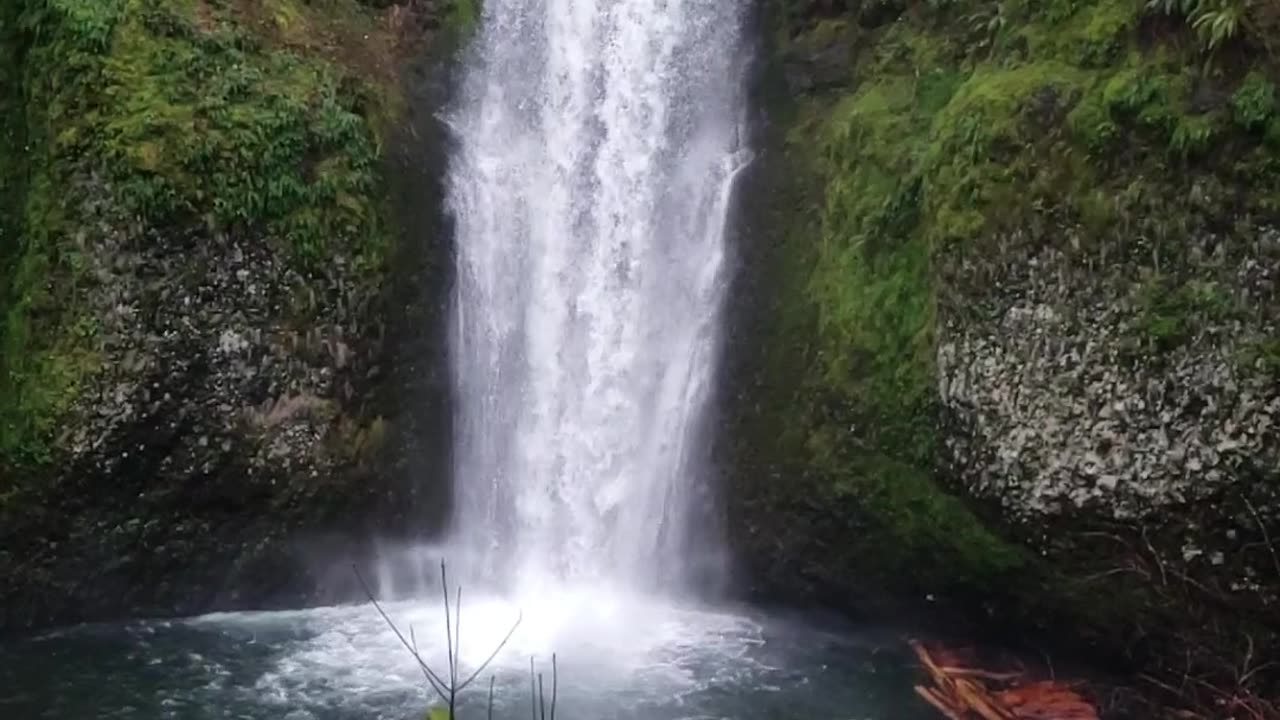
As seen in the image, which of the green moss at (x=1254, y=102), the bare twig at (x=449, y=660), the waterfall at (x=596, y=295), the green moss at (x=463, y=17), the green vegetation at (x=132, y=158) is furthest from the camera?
the green moss at (x=463, y=17)

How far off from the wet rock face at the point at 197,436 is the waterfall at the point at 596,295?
1.14 meters

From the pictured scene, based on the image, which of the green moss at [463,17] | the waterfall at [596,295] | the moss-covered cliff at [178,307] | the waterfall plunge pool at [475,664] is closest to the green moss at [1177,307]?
the waterfall plunge pool at [475,664]

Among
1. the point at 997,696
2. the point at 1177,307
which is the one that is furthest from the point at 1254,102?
the point at 997,696

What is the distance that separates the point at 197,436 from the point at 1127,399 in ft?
23.0

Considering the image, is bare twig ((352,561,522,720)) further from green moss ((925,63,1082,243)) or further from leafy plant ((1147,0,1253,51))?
leafy plant ((1147,0,1253,51))

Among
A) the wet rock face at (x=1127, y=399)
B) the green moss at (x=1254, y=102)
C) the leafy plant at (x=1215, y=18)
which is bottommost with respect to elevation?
the wet rock face at (x=1127, y=399)

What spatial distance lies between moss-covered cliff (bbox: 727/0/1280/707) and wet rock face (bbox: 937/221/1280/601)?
0.05ft

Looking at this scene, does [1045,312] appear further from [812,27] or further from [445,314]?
[445,314]

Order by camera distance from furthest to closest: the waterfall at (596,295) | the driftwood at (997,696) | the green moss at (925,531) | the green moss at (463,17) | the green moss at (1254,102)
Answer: the green moss at (463,17) < the waterfall at (596,295) < the green moss at (925,531) < the driftwood at (997,696) < the green moss at (1254,102)

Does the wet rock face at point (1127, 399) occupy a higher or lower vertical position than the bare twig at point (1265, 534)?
higher

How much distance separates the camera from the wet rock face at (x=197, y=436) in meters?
8.29

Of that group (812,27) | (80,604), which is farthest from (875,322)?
(80,604)

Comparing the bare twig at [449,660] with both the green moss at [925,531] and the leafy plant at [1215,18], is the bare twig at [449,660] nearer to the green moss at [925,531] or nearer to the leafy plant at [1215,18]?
the green moss at [925,531]

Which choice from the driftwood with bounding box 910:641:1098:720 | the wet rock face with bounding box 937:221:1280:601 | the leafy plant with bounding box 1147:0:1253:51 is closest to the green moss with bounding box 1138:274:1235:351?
the wet rock face with bounding box 937:221:1280:601
